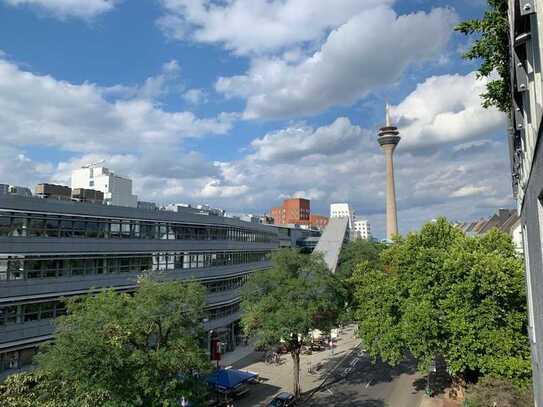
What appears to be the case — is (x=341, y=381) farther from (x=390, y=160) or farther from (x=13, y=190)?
(x=390, y=160)

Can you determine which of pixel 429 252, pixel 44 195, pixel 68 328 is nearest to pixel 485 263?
pixel 429 252

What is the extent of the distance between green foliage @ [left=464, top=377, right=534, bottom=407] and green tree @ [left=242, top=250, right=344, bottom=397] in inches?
466

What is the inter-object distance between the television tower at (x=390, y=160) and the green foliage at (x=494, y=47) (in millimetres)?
103836

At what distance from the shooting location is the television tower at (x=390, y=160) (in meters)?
120

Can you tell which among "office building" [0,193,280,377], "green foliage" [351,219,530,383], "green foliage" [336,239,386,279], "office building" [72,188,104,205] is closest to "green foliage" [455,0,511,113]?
"green foliage" [351,219,530,383]

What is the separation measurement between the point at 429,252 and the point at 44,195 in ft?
90.3

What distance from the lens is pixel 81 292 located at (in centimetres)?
2850

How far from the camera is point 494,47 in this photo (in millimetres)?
14500

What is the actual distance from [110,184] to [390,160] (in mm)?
99974

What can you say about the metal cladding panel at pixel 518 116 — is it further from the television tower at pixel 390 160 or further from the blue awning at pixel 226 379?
the television tower at pixel 390 160

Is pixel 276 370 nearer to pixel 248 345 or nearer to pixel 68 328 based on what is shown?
pixel 248 345

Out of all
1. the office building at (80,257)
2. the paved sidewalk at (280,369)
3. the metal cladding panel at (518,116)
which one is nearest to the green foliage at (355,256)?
the paved sidewalk at (280,369)

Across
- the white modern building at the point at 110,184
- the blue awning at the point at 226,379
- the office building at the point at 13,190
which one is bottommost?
the blue awning at the point at 226,379

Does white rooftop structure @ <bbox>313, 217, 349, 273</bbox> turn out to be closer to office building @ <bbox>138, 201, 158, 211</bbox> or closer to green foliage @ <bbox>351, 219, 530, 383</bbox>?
office building @ <bbox>138, 201, 158, 211</bbox>
